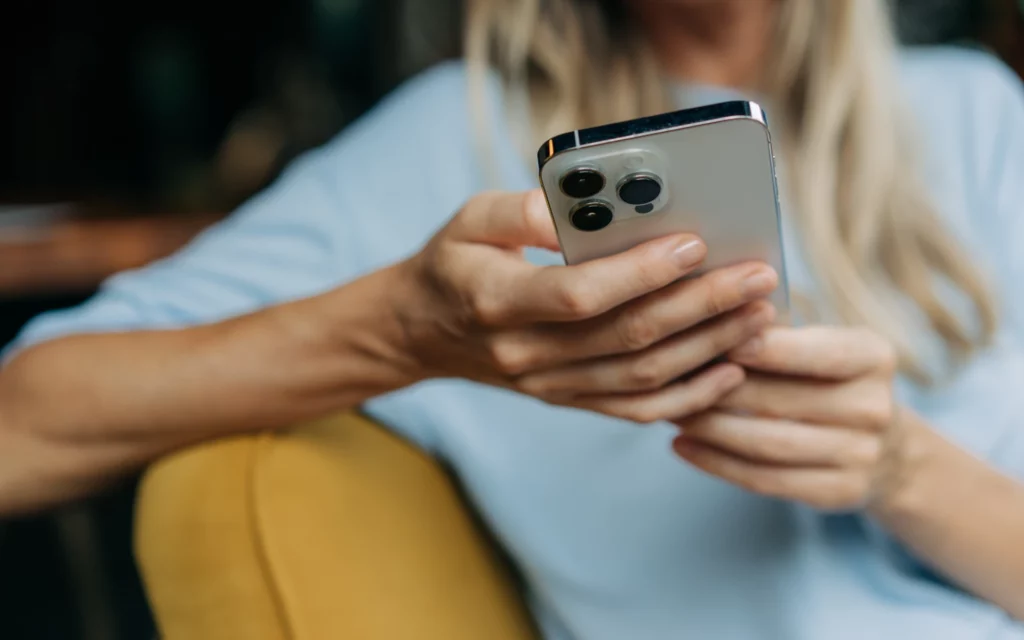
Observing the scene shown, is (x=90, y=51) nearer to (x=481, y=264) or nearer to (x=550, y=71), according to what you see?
(x=550, y=71)

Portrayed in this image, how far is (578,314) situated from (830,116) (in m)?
0.44

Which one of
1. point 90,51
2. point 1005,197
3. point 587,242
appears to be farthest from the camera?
point 90,51

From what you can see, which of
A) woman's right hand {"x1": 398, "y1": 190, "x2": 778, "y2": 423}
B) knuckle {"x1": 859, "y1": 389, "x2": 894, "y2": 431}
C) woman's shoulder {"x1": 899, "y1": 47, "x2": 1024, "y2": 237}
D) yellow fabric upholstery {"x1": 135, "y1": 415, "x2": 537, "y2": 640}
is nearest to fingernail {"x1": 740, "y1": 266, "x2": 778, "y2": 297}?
woman's right hand {"x1": 398, "y1": 190, "x2": 778, "y2": 423}

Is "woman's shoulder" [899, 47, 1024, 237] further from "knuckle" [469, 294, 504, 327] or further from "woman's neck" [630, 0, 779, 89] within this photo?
"knuckle" [469, 294, 504, 327]

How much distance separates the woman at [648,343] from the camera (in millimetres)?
415

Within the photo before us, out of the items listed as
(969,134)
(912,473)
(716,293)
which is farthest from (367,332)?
(969,134)

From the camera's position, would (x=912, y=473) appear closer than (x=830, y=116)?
Yes

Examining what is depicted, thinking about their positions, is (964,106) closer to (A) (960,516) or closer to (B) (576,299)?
(A) (960,516)

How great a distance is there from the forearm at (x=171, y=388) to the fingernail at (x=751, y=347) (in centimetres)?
17

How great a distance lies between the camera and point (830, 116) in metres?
0.71

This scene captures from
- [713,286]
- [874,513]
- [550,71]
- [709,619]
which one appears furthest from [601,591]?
[550,71]

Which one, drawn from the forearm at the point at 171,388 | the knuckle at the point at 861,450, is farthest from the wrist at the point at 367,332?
the knuckle at the point at 861,450

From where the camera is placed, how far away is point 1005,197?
0.71 meters

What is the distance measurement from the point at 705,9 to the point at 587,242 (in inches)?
17.2
